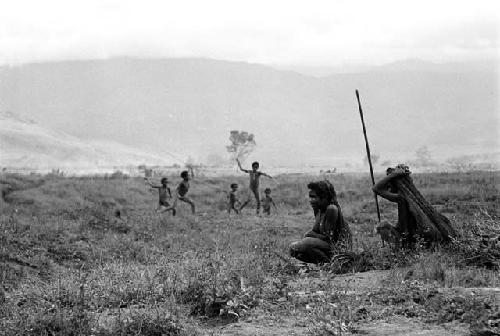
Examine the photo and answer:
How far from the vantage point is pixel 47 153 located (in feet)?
363

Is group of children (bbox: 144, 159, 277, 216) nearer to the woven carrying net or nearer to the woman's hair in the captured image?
the woman's hair

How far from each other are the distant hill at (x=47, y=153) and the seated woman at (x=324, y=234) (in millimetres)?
87081

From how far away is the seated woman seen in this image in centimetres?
1025

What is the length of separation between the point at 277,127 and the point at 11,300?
18031cm

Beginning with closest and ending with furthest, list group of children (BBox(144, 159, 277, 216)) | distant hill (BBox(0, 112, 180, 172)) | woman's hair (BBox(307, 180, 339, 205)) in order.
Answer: woman's hair (BBox(307, 180, 339, 205))
group of children (BBox(144, 159, 277, 216))
distant hill (BBox(0, 112, 180, 172))

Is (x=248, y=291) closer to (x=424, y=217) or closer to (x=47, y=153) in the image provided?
(x=424, y=217)

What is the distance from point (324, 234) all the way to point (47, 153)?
105389 mm

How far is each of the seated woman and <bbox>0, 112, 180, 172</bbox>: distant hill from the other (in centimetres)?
8708

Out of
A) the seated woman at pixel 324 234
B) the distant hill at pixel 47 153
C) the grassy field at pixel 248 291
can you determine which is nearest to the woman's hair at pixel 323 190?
the seated woman at pixel 324 234

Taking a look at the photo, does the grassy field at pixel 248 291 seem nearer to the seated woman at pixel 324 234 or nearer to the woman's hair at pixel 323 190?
the seated woman at pixel 324 234

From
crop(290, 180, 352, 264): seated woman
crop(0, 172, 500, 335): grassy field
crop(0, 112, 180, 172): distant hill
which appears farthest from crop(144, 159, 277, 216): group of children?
crop(0, 112, 180, 172): distant hill

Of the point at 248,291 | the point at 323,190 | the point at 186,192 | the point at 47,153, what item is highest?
the point at 47,153

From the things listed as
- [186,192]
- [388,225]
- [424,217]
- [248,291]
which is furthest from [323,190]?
[186,192]

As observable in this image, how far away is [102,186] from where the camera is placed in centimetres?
3103
